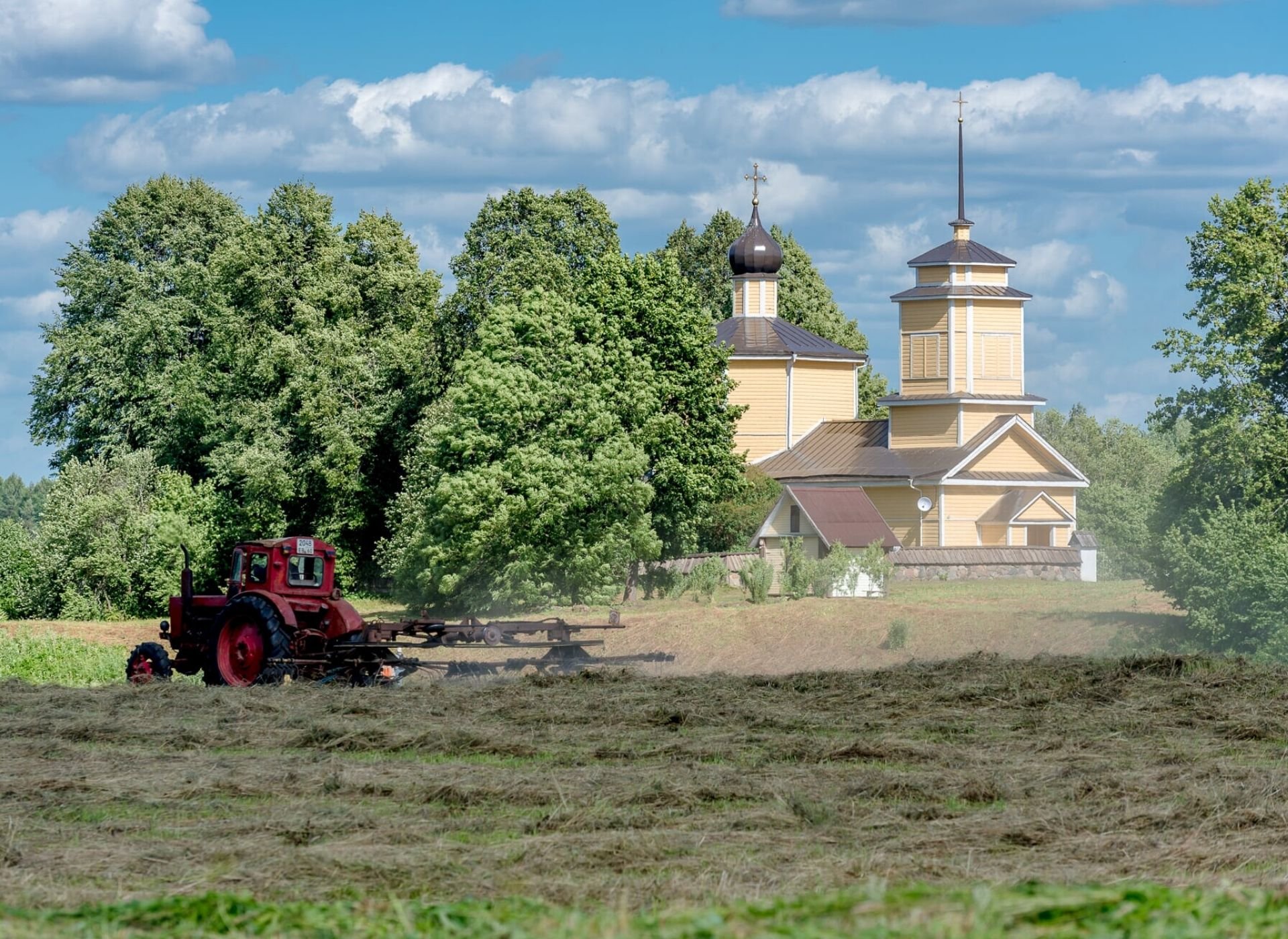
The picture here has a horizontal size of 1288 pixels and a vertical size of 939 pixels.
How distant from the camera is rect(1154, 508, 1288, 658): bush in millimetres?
29297

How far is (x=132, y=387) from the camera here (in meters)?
57.1

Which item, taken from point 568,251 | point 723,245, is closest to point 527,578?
point 568,251

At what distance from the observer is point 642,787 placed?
41.7ft

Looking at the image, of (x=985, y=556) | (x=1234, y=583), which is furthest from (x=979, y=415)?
(x=1234, y=583)

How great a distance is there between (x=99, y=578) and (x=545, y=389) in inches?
663

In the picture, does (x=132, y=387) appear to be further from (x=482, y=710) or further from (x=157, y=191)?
(x=482, y=710)

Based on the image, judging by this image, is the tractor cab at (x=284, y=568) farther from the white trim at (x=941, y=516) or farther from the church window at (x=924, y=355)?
the church window at (x=924, y=355)

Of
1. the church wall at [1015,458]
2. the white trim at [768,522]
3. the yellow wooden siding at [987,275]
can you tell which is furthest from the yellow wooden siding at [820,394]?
the white trim at [768,522]

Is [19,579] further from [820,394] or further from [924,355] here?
[924,355]

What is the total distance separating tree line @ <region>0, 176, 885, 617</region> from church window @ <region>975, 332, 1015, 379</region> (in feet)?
34.5

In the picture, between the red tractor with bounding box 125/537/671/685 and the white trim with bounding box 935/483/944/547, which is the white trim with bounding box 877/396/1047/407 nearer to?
the white trim with bounding box 935/483/944/547

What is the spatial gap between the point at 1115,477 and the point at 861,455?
37.0 metres

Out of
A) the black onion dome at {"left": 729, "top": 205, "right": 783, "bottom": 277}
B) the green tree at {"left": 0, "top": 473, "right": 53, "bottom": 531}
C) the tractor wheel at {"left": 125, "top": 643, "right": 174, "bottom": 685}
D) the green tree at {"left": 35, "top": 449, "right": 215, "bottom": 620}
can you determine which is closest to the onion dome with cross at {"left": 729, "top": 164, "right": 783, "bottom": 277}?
the black onion dome at {"left": 729, "top": 205, "right": 783, "bottom": 277}

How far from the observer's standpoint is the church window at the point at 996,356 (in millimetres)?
57500
